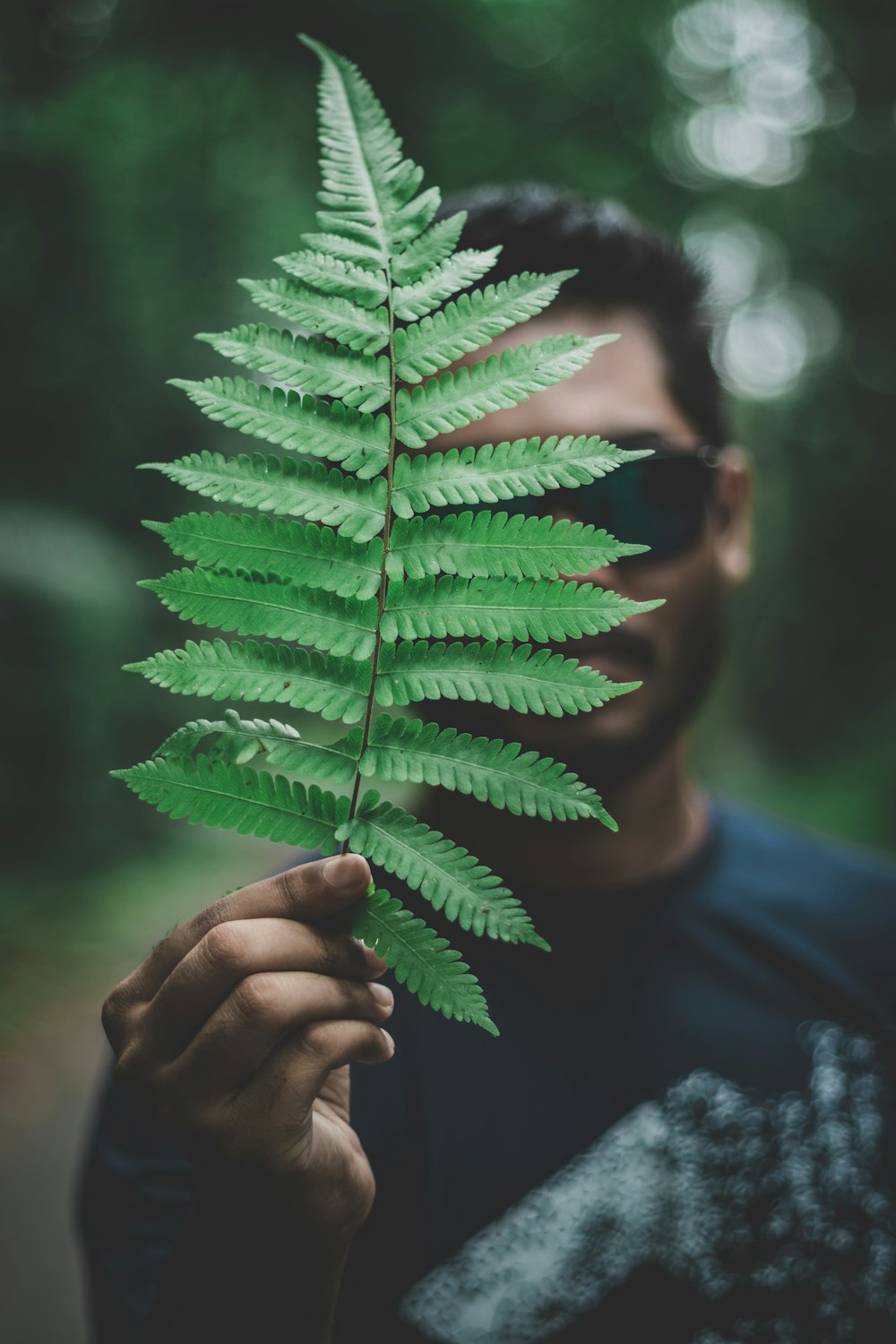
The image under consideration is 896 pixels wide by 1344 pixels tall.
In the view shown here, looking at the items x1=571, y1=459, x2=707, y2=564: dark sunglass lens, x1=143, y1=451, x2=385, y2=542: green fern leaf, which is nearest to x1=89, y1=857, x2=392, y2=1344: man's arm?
x1=143, y1=451, x2=385, y2=542: green fern leaf

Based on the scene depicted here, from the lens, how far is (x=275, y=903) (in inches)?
38.7

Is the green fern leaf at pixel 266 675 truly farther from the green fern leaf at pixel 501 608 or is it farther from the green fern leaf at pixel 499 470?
the green fern leaf at pixel 499 470

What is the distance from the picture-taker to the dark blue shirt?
5.90 feet

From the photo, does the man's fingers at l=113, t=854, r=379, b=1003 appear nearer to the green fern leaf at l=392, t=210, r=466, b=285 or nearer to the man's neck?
the green fern leaf at l=392, t=210, r=466, b=285

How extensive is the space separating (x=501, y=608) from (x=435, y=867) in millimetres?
283

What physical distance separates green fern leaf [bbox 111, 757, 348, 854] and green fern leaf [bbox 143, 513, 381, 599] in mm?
211

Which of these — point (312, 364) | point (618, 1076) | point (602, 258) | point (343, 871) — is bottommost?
point (618, 1076)

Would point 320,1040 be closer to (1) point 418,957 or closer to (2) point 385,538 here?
(1) point 418,957

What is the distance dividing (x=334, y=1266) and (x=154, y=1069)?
402 millimetres

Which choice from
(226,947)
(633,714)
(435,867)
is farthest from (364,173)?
(633,714)

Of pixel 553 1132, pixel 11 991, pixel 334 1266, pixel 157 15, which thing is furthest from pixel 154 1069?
pixel 157 15

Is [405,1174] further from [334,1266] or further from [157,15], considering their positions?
[157,15]

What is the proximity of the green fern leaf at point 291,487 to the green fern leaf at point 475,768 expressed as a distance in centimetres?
22

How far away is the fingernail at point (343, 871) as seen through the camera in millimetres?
928
